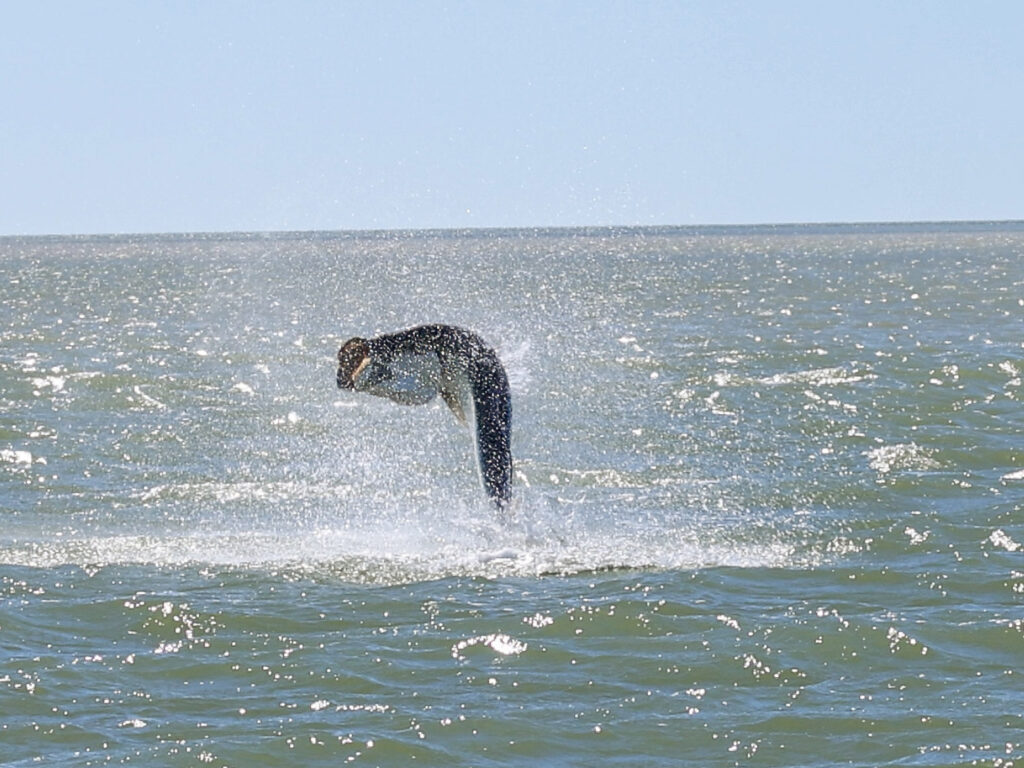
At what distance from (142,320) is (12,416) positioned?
70.0ft

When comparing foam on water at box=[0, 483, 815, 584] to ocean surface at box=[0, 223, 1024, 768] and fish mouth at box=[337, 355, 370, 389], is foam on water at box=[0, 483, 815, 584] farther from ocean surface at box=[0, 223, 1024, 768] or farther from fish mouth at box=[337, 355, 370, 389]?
fish mouth at box=[337, 355, 370, 389]

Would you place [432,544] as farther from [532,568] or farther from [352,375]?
[352,375]

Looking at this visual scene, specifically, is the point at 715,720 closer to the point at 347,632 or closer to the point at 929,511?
the point at 347,632

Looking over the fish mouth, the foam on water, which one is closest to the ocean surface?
the foam on water

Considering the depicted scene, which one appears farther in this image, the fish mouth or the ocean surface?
the fish mouth

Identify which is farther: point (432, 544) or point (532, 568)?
point (432, 544)

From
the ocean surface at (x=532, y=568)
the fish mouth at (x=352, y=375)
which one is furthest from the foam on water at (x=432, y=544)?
the fish mouth at (x=352, y=375)

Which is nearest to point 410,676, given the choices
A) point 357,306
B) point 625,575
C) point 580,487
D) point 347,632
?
point 347,632

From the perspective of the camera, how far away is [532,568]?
12469 mm

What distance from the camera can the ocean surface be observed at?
348 inches

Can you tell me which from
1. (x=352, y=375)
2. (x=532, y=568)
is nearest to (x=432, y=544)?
(x=532, y=568)

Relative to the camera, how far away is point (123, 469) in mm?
17375

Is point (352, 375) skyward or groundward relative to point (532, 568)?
skyward

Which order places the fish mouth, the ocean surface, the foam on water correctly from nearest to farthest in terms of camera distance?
the ocean surface < the fish mouth < the foam on water
